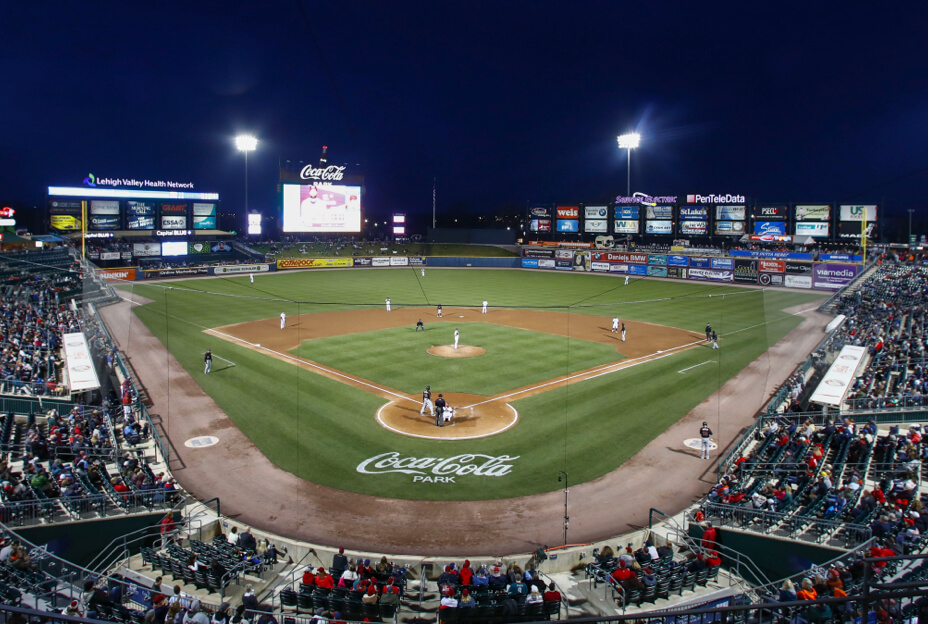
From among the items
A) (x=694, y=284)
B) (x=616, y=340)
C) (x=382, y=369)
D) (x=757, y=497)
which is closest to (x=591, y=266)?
(x=694, y=284)

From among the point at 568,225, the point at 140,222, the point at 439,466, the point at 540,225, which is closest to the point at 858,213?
the point at 568,225

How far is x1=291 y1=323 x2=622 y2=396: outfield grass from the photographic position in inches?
1077

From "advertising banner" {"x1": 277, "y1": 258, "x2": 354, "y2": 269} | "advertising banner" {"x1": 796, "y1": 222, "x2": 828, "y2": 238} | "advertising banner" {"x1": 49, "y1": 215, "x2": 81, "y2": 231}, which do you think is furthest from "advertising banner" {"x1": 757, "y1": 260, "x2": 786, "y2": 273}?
"advertising banner" {"x1": 49, "y1": 215, "x2": 81, "y2": 231}

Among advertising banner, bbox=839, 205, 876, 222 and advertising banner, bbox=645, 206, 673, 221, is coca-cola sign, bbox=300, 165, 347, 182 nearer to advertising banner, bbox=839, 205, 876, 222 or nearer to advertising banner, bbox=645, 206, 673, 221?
advertising banner, bbox=645, 206, 673, 221

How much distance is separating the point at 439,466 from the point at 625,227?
81.2 metres

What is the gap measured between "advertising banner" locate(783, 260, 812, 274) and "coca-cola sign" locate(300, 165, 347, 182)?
56885mm

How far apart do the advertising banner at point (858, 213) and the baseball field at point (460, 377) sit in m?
30.5

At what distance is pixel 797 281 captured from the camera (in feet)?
195

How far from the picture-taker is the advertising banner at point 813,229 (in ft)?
256

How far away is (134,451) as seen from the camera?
18750mm

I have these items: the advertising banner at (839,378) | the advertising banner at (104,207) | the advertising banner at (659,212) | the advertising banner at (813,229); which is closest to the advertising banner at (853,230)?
the advertising banner at (813,229)

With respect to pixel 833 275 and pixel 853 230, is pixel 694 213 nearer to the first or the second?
pixel 853 230

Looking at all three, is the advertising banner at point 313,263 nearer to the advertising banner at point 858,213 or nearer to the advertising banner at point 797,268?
the advertising banner at point 797,268

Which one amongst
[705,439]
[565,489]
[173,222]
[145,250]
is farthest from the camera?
[173,222]
